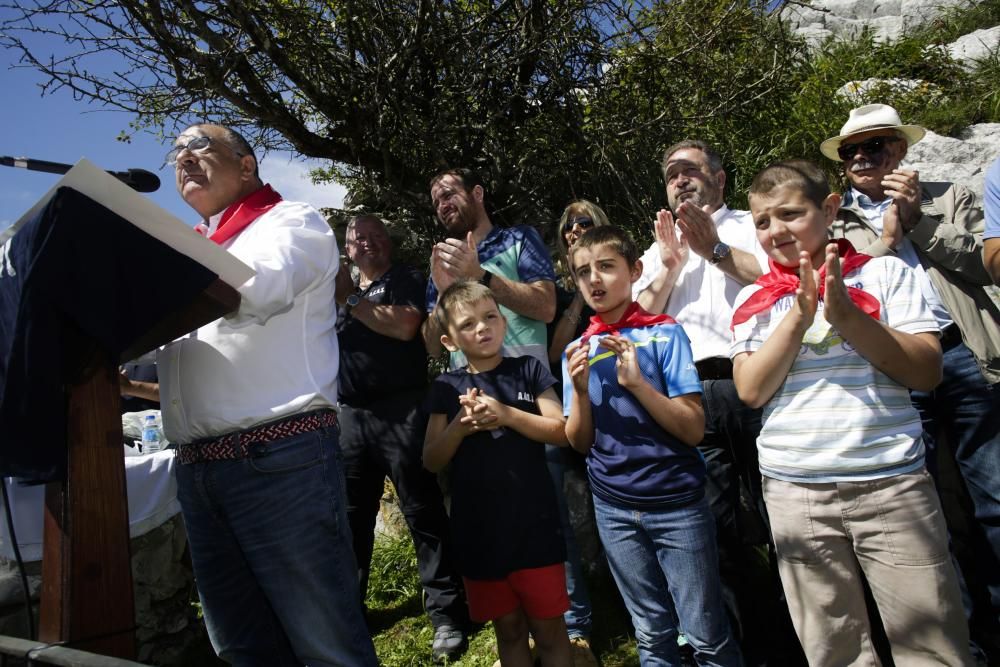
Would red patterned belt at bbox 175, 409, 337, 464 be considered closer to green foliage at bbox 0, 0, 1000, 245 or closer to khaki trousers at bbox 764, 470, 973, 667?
khaki trousers at bbox 764, 470, 973, 667

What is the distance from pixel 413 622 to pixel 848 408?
2.60 m

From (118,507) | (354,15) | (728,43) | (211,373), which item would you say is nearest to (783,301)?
(211,373)

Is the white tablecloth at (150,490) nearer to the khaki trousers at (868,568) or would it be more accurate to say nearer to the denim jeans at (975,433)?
the khaki trousers at (868,568)

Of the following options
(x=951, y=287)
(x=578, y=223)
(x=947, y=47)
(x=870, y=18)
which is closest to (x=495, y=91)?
(x=578, y=223)

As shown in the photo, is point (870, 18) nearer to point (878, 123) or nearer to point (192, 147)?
point (878, 123)

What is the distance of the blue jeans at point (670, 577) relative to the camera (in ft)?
7.45

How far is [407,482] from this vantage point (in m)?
3.46

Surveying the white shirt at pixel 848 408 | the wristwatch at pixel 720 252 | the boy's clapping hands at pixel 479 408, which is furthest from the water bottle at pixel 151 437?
the white shirt at pixel 848 408

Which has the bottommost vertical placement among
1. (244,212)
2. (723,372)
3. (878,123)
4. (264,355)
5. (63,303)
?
(723,372)

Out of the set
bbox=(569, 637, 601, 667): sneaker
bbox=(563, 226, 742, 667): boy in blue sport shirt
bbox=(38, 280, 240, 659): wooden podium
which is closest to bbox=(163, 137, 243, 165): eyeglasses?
bbox=(38, 280, 240, 659): wooden podium

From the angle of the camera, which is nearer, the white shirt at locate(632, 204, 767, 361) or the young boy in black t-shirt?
the young boy in black t-shirt

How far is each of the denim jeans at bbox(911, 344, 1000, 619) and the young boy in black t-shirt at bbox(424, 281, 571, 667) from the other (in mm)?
1459

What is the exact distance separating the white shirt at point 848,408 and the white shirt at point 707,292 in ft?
1.89

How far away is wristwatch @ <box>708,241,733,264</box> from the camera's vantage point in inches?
111
